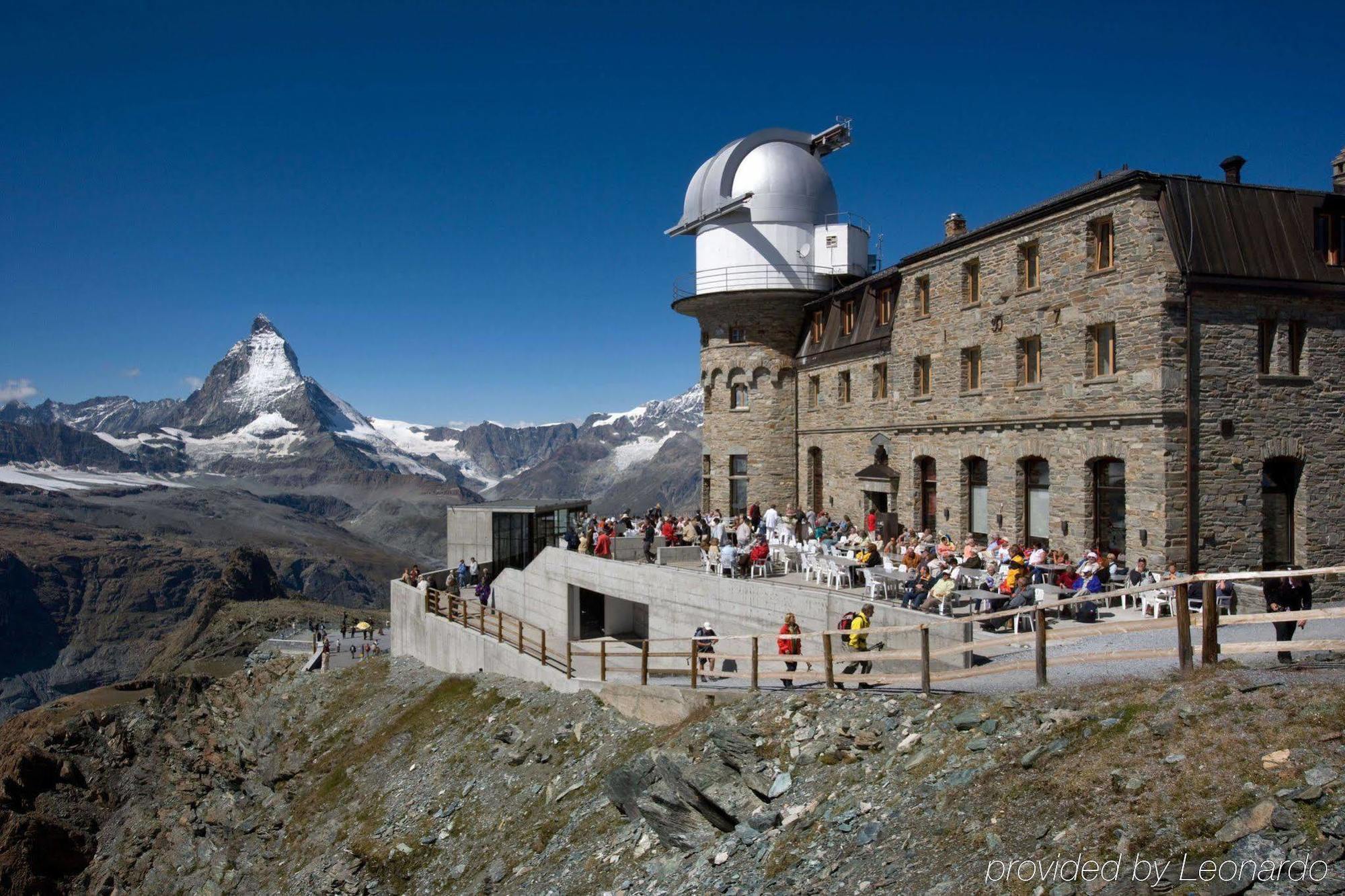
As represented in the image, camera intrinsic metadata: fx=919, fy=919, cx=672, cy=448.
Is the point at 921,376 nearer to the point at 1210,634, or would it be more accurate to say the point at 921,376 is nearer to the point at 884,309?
the point at 884,309

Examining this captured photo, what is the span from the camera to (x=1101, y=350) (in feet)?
70.6

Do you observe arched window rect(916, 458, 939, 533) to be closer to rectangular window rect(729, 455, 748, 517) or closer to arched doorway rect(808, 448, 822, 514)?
arched doorway rect(808, 448, 822, 514)

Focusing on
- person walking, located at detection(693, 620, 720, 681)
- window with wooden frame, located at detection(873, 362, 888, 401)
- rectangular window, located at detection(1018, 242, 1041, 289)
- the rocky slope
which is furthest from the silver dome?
A: the rocky slope

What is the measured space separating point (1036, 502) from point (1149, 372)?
471cm

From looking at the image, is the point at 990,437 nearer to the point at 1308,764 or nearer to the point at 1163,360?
the point at 1163,360

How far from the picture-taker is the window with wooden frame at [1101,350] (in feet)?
69.4

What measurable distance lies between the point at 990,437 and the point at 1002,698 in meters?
14.6

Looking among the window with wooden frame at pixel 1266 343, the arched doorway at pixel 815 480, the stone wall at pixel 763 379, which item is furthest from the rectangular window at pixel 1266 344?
the stone wall at pixel 763 379

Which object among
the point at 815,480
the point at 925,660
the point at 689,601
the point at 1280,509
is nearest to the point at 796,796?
the point at 925,660

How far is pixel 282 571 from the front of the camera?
181m

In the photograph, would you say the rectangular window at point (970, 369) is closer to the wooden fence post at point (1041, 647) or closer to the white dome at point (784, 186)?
the white dome at point (784, 186)

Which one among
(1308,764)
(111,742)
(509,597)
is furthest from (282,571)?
(1308,764)

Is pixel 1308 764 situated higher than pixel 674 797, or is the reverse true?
pixel 1308 764

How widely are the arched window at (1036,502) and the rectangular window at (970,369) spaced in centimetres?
311
